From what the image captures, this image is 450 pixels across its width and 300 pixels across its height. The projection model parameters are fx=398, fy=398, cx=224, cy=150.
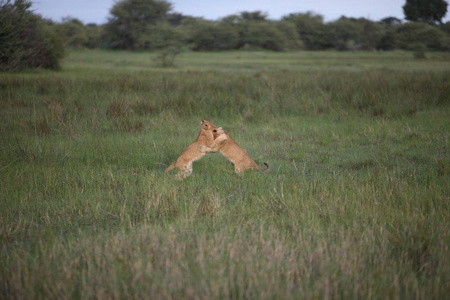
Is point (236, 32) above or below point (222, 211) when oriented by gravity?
above

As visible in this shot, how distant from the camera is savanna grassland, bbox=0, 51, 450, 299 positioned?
106 inches

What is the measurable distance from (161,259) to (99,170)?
2.83 metres

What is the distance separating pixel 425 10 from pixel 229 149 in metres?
40.4

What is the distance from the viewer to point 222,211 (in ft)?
12.7

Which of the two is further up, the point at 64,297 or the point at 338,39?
the point at 338,39

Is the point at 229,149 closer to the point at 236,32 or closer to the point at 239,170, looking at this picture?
the point at 239,170

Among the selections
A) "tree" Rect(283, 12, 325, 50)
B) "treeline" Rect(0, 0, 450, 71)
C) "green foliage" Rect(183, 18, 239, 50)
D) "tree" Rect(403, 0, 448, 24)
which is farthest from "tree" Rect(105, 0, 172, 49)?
"tree" Rect(403, 0, 448, 24)

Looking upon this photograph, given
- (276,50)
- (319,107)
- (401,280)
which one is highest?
(276,50)

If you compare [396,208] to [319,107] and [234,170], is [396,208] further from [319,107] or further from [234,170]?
[319,107]

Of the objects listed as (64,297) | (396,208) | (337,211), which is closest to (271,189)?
(337,211)

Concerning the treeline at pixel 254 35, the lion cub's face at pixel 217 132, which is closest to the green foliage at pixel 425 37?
the treeline at pixel 254 35

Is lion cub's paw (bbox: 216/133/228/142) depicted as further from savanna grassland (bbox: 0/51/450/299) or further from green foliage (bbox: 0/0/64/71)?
green foliage (bbox: 0/0/64/71)

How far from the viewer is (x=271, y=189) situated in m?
4.63

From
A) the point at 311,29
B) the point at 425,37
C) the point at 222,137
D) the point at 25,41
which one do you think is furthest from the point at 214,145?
the point at 311,29
